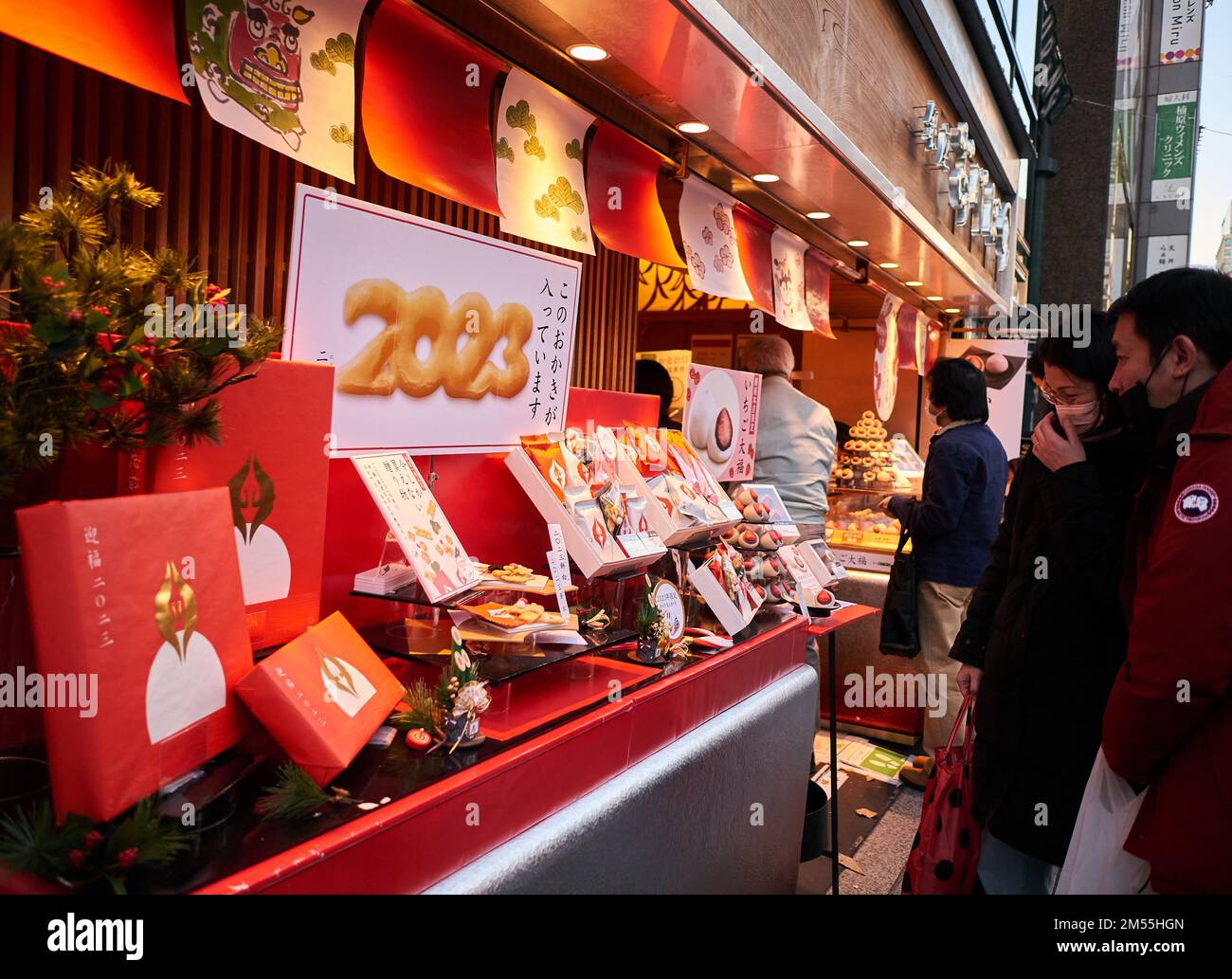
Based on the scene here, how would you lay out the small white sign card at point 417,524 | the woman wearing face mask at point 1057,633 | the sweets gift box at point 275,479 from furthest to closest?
the woman wearing face mask at point 1057,633 < the small white sign card at point 417,524 < the sweets gift box at point 275,479

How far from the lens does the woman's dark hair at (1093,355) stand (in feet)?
7.85

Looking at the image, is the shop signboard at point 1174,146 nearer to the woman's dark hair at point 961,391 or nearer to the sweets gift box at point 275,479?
the woman's dark hair at point 961,391

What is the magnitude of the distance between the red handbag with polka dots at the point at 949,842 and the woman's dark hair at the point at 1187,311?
1.27 m

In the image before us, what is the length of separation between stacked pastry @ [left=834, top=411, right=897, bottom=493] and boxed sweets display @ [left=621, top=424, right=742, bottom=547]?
3.73 m

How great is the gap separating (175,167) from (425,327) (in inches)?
24.8

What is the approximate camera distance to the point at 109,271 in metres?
1.14

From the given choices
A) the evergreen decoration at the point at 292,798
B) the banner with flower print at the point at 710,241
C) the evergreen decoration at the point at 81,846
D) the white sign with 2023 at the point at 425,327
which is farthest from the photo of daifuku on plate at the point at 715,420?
the evergreen decoration at the point at 81,846

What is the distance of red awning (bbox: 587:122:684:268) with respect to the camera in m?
2.88

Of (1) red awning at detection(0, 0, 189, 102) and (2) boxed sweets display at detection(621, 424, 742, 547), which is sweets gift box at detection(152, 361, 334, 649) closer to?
(1) red awning at detection(0, 0, 189, 102)

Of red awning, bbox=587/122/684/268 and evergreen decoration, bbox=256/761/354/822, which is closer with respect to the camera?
evergreen decoration, bbox=256/761/354/822

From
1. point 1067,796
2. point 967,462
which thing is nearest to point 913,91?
point 967,462

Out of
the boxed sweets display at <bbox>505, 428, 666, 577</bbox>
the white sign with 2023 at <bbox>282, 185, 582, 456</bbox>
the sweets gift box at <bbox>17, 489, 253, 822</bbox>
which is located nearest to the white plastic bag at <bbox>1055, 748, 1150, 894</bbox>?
the boxed sweets display at <bbox>505, 428, 666, 577</bbox>

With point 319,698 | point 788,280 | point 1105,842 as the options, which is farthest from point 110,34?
point 788,280
